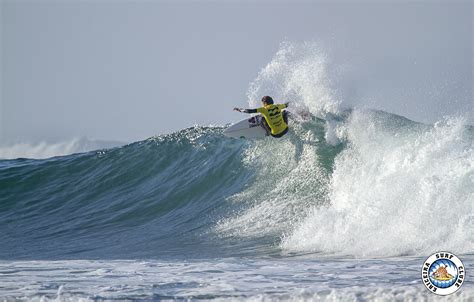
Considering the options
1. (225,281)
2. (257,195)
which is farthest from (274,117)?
(225,281)

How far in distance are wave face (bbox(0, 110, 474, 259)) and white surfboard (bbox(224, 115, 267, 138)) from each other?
2.33 ft

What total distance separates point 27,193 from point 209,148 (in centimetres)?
456

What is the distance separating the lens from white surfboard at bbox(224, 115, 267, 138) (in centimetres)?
1397

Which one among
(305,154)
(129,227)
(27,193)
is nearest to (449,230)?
(305,154)

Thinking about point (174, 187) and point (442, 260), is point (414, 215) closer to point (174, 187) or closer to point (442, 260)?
point (442, 260)

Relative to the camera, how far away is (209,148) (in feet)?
53.1

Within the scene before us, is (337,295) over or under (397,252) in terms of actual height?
under

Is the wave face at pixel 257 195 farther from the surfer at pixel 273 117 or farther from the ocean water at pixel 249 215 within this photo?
the surfer at pixel 273 117

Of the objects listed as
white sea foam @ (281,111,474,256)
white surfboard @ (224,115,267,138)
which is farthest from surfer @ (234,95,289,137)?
white sea foam @ (281,111,474,256)

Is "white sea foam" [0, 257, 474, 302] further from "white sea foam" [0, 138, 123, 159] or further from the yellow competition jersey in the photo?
"white sea foam" [0, 138, 123, 159]

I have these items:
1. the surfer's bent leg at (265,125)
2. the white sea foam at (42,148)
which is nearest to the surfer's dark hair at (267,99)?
the surfer's bent leg at (265,125)

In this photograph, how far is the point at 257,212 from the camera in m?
11.9

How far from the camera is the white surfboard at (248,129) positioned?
14.0m

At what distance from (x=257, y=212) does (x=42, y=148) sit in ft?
93.0
